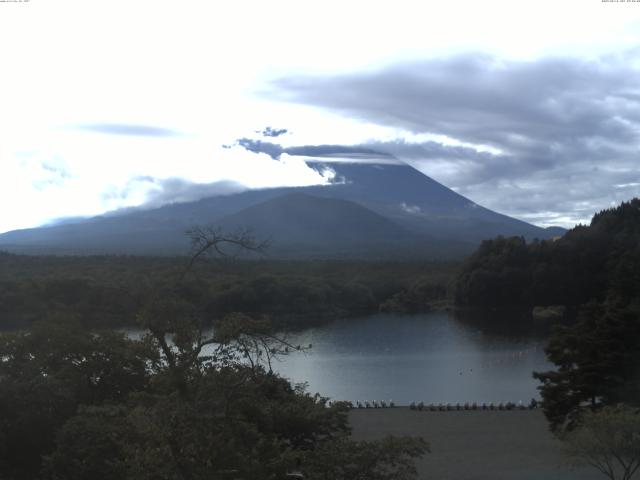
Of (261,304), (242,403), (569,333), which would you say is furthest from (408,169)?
(242,403)

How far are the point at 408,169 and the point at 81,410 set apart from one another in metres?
122

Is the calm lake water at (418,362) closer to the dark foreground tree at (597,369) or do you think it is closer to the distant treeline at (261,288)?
the distant treeline at (261,288)

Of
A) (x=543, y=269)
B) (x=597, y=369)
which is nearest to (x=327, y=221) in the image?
(x=543, y=269)

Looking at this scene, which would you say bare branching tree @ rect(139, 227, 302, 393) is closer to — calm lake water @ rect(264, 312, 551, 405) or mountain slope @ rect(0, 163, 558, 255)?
calm lake water @ rect(264, 312, 551, 405)

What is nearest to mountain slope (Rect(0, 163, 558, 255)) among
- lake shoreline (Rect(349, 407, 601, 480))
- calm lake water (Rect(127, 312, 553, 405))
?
calm lake water (Rect(127, 312, 553, 405))

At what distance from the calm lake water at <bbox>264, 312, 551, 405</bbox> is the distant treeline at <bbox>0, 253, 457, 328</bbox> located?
3.79 meters

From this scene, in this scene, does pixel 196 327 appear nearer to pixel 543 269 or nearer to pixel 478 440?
pixel 478 440

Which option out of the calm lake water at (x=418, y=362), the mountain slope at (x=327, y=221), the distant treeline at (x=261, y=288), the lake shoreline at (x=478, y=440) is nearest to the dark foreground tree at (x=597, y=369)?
the lake shoreline at (x=478, y=440)

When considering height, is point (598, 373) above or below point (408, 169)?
below

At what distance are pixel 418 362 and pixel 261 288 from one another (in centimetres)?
1500

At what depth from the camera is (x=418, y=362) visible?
24.0 metres

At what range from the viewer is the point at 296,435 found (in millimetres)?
8820

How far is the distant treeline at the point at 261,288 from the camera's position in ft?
94.0

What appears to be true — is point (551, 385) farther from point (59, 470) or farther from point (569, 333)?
point (59, 470)
